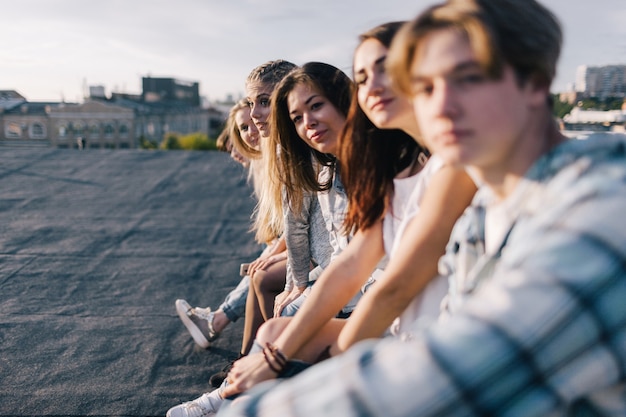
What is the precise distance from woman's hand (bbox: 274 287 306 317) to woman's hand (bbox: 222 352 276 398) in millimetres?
730

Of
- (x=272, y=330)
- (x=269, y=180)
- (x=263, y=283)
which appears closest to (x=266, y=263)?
(x=263, y=283)

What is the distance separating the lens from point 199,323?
2.56m

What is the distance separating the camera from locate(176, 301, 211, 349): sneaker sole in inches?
98.1

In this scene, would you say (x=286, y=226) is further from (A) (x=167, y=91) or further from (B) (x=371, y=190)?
(A) (x=167, y=91)

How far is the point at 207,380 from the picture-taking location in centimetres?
226

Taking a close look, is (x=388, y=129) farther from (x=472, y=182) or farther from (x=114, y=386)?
(x=114, y=386)

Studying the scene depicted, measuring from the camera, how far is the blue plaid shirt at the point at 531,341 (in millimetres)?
647

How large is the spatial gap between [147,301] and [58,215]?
1.91 metres

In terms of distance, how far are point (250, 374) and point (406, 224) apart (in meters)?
0.42

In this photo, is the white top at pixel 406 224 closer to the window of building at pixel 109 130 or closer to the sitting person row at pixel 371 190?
the sitting person row at pixel 371 190

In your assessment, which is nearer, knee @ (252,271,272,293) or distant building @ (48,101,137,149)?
knee @ (252,271,272,293)

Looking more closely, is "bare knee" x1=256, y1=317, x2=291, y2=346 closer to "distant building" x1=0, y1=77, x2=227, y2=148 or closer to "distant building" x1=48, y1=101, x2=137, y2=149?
"distant building" x1=0, y1=77, x2=227, y2=148

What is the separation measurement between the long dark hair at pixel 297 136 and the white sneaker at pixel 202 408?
2.23 ft

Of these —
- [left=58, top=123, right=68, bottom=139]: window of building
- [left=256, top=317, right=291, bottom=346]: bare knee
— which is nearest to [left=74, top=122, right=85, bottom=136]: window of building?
[left=58, top=123, right=68, bottom=139]: window of building
